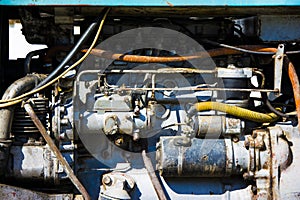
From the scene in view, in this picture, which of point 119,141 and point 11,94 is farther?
point 119,141

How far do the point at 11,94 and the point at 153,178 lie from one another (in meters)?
0.76

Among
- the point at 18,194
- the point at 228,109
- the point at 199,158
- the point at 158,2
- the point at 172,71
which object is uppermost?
the point at 158,2

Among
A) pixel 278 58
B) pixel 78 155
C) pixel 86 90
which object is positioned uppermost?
pixel 278 58

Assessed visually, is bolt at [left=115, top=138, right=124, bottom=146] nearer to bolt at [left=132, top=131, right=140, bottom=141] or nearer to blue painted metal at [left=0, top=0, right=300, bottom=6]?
bolt at [left=132, top=131, right=140, bottom=141]

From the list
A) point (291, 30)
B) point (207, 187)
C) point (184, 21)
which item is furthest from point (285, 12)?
point (207, 187)

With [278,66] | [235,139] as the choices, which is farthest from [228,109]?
[278,66]

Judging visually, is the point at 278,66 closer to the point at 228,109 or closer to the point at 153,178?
the point at 228,109

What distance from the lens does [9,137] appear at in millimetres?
2348

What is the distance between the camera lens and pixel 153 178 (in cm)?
246

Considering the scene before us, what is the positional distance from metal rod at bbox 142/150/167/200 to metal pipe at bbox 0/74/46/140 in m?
0.62

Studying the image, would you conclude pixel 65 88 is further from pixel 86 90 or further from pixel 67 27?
pixel 67 27

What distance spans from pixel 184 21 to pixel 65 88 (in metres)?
0.66

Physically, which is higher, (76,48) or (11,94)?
(76,48)

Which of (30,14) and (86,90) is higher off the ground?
(30,14)
